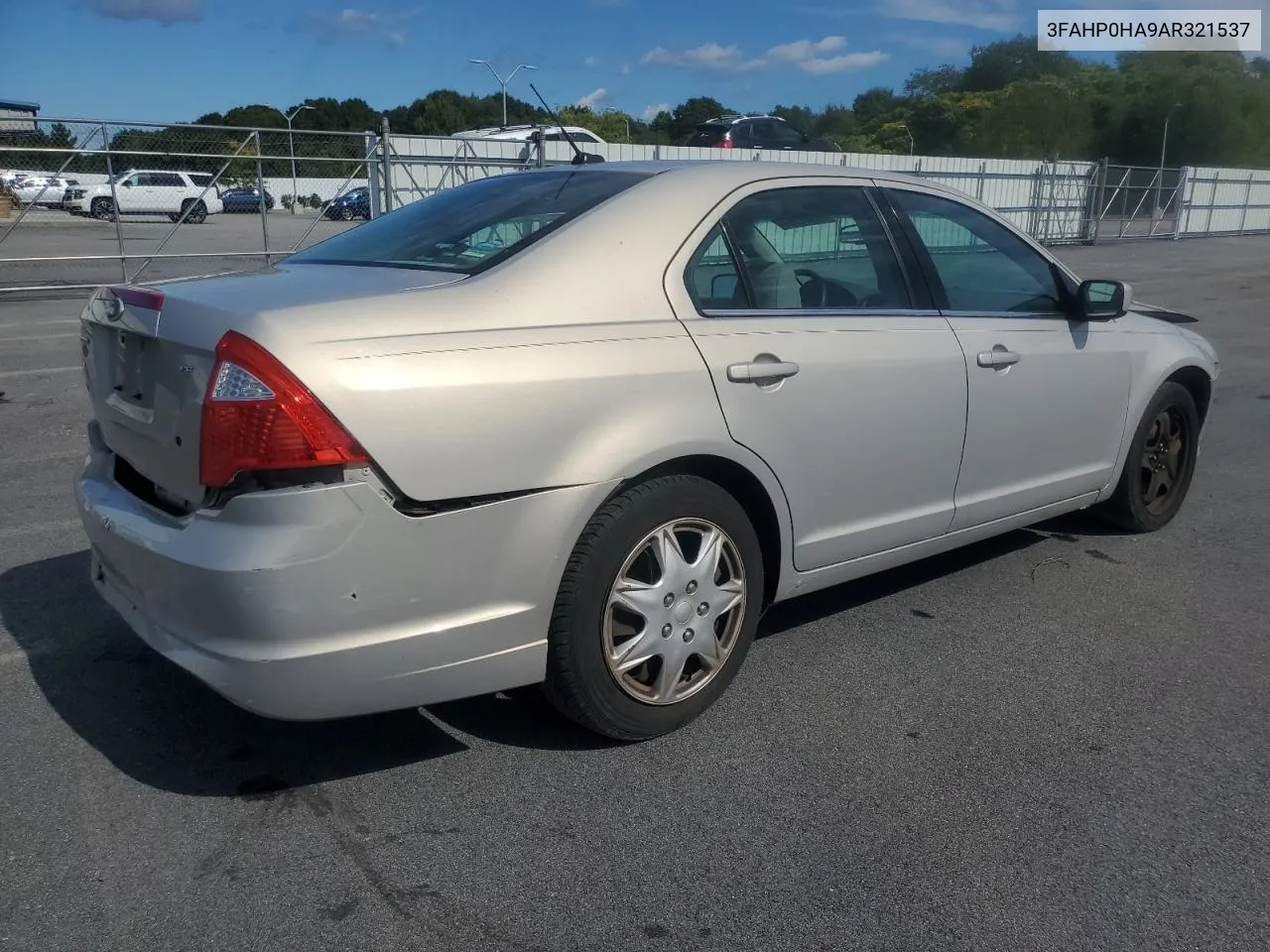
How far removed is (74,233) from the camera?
1745 cm

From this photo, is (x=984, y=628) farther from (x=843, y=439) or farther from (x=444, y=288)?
(x=444, y=288)

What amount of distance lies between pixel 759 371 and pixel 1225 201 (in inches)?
1516

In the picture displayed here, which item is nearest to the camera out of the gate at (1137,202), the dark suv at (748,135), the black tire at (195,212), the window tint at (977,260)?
the window tint at (977,260)

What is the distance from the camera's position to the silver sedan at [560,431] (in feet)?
8.40

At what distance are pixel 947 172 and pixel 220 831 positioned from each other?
2672 centimetres

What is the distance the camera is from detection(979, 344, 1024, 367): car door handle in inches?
156

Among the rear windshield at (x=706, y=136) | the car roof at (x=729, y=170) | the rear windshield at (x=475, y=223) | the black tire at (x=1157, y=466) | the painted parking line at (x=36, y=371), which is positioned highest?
the rear windshield at (x=706, y=136)

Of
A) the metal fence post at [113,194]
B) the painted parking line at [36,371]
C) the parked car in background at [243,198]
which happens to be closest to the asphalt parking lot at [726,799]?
the painted parking line at [36,371]

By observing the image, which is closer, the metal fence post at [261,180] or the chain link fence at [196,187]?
the chain link fence at [196,187]

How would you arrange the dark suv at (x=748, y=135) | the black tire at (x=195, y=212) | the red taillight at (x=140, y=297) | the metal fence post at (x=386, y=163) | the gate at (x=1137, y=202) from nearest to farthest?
1. the red taillight at (x=140, y=297)
2. the black tire at (x=195, y=212)
3. the metal fence post at (x=386, y=163)
4. the dark suv at (x=748, y=135)
5. the gate at (x=1137, y=202)

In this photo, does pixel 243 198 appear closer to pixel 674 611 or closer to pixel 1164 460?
pixel 1164 460

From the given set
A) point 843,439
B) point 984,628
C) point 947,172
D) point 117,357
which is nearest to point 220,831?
point 117,357

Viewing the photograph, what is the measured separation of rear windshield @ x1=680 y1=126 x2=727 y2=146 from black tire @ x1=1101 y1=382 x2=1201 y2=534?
2058 centimetres

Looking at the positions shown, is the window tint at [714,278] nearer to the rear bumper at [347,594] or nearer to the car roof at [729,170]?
the car roof at [729,170]
